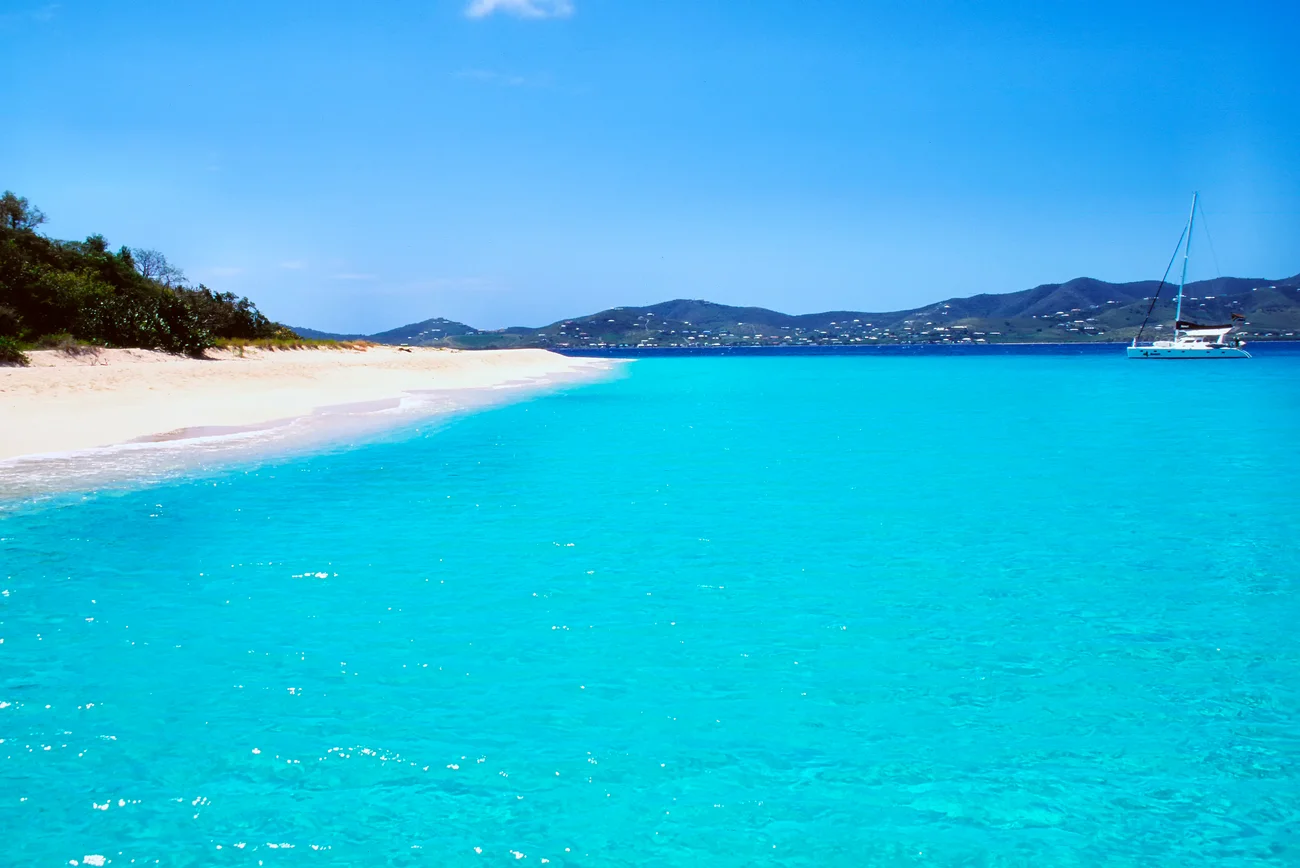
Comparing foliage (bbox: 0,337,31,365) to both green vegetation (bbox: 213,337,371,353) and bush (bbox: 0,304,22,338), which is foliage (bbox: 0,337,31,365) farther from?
green vegetation (bbox: 213,337,371,353)

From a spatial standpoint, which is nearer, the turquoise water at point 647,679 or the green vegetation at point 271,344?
the turquoise water at point 647,679

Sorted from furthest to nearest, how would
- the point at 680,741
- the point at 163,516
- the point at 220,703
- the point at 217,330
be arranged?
1. the point at 217,330
2. the point at 163,516
3. the point at 220,703
4. the point at 680,741

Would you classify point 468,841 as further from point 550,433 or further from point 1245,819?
point 550,433

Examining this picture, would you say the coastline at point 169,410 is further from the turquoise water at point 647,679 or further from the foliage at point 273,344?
the turquoise water at point 647,679

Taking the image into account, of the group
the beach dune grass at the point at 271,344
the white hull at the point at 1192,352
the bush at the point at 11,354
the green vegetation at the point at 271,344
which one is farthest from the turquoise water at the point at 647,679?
the white hull at the point at 1192,352

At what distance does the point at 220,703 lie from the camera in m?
7.29

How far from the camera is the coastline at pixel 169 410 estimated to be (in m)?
20.4

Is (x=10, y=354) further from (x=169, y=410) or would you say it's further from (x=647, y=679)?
(x=647, y=679)

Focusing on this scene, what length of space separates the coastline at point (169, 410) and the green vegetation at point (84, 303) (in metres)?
1.74

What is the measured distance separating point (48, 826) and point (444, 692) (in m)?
2.99

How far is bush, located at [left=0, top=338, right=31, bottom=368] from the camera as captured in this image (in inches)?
1363

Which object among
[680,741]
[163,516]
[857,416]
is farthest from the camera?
[857,416]

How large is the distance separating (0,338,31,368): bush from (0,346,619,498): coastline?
0.51m

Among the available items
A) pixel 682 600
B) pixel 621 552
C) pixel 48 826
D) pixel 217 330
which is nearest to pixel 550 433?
pixel 621 552
